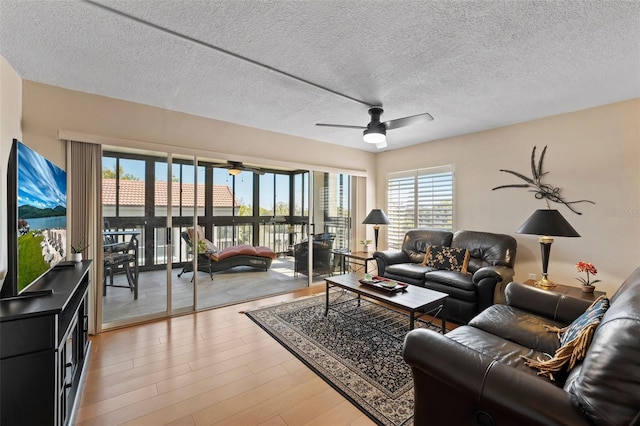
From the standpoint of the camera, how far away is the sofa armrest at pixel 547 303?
211 centimetres

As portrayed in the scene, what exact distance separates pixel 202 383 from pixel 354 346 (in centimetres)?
139

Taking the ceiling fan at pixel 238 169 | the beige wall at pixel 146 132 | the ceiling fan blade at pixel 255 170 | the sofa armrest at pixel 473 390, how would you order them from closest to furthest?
1. the sofa armrest at pixel 473 390
2. the beige wall at pixel 146 132
3. the ceiling fan at pixel 238 169
4. the ceiling fan blade at pixel 255 170

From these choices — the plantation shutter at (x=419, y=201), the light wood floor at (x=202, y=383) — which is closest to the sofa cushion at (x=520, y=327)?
the light wood floor at (x=202, y=383)

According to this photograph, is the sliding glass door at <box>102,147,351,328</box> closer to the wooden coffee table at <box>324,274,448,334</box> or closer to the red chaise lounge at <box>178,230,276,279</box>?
the red chaise lounge at <box>178,230,276,279</box>

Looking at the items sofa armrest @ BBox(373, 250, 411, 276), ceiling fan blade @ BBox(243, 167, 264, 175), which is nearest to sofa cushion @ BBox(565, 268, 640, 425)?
sofa armrest @ BBox(373, 250, 411, 276)

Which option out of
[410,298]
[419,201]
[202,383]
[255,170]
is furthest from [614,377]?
[255,170]

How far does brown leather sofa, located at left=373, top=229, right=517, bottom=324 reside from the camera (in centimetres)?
320

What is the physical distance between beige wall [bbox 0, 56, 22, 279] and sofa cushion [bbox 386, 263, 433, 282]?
3929 mm

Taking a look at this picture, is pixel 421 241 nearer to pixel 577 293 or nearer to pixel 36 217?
pixel 577 293

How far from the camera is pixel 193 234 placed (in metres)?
3.79

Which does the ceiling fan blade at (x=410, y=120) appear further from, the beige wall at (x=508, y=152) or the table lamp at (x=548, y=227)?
the beige wall at (x=508, y=152)

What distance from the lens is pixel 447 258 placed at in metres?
3.94

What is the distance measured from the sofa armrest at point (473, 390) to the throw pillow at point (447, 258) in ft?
8.56

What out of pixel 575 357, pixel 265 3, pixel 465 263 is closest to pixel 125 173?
pixel 265 3
